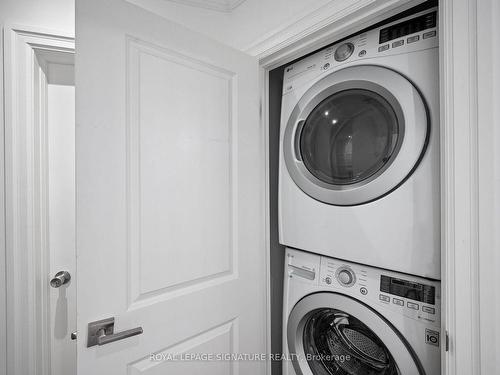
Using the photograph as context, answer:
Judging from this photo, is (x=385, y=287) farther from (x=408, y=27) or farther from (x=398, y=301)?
(x=408, y=27)

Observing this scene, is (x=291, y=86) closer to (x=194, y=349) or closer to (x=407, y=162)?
(x=407, y=162)

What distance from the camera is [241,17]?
1.32 m

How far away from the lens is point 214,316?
104 cm

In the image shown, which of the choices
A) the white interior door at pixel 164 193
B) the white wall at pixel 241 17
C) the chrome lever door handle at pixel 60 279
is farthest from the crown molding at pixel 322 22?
the chrome lever door handle at pixel 60 279

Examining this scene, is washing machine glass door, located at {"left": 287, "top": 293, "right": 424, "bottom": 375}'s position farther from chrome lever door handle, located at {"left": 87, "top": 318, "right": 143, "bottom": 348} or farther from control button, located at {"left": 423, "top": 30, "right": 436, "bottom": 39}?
control button, located at {"left": 423, "top": 30, "right": 436, "bottom": 39}

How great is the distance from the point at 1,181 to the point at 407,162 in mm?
1572

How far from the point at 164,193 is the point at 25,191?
0.68 metres

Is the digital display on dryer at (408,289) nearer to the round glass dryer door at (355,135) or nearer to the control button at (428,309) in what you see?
the control button at (428,309)

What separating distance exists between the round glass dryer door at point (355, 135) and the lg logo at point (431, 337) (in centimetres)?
47

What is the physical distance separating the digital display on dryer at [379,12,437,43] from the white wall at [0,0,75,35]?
1.31 meters

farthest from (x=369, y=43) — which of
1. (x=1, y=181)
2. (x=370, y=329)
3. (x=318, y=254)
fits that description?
(x=1, y=181)

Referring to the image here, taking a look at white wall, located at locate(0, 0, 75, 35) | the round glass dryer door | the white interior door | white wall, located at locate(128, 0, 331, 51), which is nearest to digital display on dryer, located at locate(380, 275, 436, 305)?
the round glass dryer door

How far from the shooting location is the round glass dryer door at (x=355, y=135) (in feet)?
2.72

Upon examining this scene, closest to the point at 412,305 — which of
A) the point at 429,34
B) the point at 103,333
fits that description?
the point at 429,34
